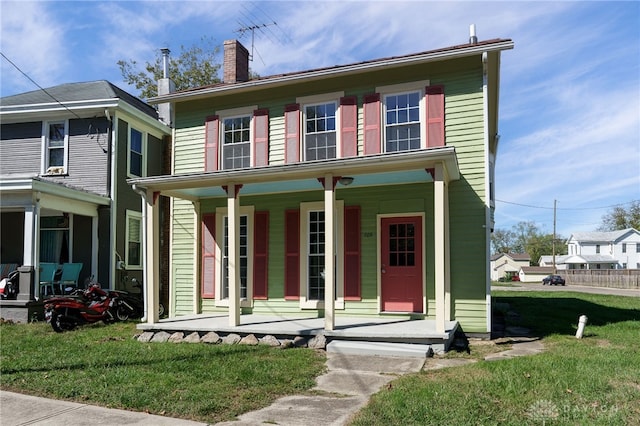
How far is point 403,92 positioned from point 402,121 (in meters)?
0.60

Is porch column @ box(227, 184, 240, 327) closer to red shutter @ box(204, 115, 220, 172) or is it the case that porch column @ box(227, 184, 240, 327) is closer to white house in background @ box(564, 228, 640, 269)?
red shutter @ box(204, 115, 220, 172)

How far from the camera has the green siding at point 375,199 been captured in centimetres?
909

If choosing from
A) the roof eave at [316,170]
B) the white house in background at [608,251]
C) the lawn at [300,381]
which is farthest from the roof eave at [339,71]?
the white house in background at [608,251]

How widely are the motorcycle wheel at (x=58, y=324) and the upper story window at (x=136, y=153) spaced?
5459mm

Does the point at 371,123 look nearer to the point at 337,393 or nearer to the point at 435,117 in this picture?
the point at 435,117

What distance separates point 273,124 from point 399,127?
289cm

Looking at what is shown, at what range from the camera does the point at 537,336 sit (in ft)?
30.4

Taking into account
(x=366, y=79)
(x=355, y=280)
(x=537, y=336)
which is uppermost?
(x=366, y=79)

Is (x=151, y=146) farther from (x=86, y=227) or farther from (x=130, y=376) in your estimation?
(x=130, y=376)

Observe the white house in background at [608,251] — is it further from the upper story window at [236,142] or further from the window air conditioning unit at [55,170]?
the window air conditioning unit at [55,170]

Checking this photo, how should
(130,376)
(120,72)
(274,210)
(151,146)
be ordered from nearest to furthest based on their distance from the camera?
(130,376) < (274,210) < (151,146) < (120,72)

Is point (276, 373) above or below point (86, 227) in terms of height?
below

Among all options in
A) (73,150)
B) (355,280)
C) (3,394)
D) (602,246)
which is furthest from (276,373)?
(602,246)

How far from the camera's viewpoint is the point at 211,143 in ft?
37.1
